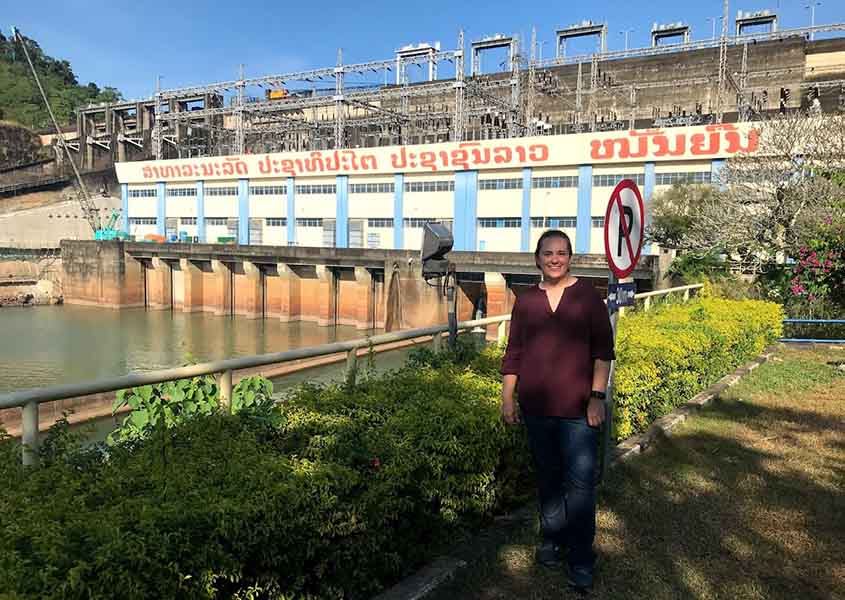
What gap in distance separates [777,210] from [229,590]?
17.2 meters


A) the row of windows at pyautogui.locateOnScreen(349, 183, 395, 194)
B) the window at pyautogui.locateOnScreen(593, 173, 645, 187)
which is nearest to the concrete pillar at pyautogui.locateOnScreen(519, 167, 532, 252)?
the window at pyautogui.locateOnScreen(593, 173, 645, 187)

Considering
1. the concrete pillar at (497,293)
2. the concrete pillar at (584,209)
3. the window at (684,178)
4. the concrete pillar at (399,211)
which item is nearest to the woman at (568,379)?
the concrete pillar at (497,293)

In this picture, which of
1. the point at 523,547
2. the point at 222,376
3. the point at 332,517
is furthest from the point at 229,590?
the point at 523,547

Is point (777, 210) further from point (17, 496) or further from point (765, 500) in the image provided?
point (17, 496)

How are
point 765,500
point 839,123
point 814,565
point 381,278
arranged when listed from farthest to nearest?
1. point 381,278
2. point 839,123
3. point 765,500
4. point 814,565

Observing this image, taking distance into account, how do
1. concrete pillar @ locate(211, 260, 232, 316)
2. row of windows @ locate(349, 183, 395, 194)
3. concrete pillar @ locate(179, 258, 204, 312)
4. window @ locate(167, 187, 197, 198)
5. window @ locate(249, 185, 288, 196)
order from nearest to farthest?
row of windows @ locate(349, 183, 395, 194) → concrete pillar @ locate(211, 260, 232, 316) → concrete pillar @ locate(179, 258, 204, 312) → window @ locate(249, 185, 288, 196) → window @ locate(167, 187, 197, 198)

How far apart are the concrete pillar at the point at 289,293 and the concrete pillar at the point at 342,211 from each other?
370 cm

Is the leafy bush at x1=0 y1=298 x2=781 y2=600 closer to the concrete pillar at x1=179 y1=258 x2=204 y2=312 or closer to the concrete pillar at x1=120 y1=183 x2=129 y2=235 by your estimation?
the concrete pillar at x1=179 y1=258 x2=204 y2=312

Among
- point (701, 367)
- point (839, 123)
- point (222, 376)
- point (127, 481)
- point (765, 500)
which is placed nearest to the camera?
point (127, 481)

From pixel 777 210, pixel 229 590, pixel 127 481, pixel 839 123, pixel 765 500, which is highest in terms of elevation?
pixel 839 123

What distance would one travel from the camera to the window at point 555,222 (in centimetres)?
2903

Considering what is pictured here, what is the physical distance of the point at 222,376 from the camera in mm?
3566

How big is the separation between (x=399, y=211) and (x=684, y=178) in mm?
14087

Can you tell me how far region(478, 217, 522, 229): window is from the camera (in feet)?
100
